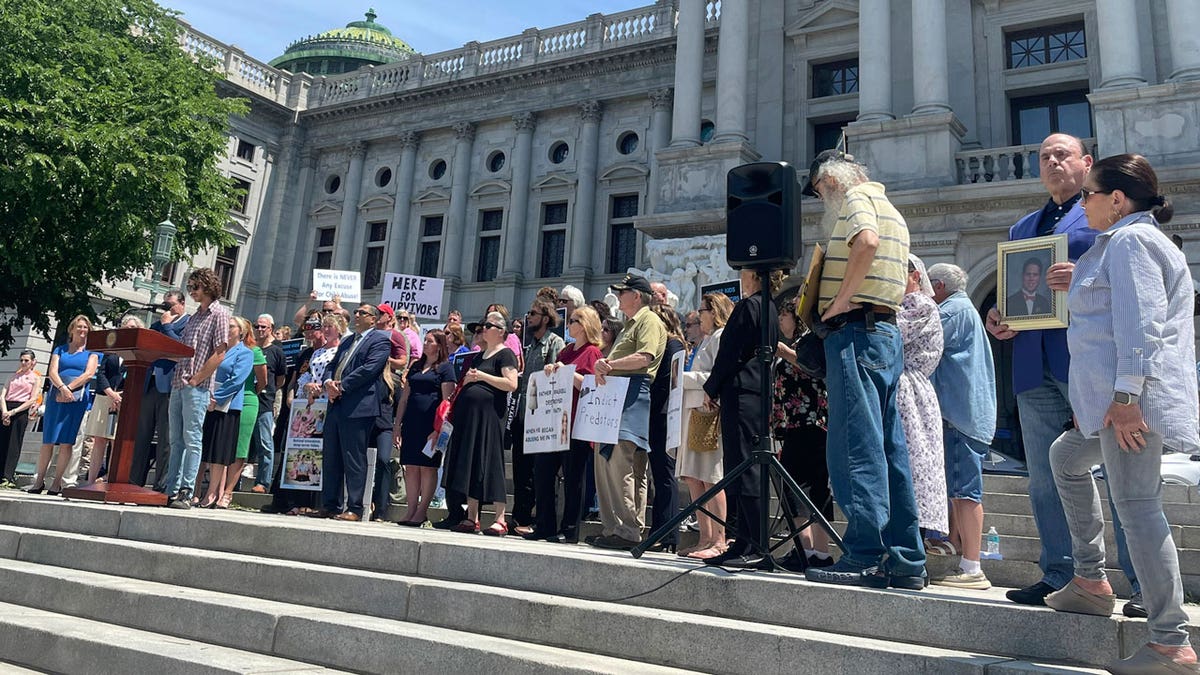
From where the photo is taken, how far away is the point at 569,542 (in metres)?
6.92

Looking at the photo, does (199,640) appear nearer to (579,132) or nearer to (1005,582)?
(1005,582)

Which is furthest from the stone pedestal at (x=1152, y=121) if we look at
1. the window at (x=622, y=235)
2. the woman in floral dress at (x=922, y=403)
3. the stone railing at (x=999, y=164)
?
the window at (x=622, y=235)

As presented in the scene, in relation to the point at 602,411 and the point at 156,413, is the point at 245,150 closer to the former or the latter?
the point at 156,413

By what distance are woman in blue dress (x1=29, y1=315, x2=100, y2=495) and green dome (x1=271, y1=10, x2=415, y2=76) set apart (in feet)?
124

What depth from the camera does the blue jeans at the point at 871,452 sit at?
4137 millimetres

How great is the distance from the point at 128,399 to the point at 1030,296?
742 cm

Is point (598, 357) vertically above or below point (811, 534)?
above

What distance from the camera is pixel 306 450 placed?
8656mm

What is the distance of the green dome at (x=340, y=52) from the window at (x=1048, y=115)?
3351 cm

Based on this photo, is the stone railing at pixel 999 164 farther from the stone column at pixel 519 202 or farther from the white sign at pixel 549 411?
the stone column at pixel 519 202

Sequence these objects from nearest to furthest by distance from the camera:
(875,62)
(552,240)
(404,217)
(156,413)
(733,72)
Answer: (156,413) < (875,62) < (733,72) < (552,240) < (404,217)

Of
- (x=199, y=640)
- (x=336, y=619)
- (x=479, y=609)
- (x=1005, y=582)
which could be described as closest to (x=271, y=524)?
(x=199, y=640)

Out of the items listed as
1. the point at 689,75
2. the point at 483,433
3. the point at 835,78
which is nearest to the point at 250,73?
the point at 689,75

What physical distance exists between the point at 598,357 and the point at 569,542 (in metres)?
1.55
